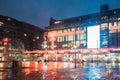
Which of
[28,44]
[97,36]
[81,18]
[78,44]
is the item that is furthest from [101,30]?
[28,44]

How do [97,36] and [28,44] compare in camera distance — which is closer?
[97,36]

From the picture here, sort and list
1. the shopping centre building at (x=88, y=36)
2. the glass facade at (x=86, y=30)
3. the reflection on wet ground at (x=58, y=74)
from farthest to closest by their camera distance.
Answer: the glass facade at (x=86, y=30), the shopping centre building at (x=88, y=36), the reflection on wet ground at (x=58, y=74)

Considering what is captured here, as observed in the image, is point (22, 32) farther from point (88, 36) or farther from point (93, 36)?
point (93, 36)

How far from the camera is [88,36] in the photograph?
133m

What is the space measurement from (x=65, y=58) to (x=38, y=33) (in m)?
62.6

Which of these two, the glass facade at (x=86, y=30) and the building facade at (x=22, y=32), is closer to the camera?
the glass facade at (x=86, y=30)

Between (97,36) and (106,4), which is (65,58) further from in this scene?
(106,4)

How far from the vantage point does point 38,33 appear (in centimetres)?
18562

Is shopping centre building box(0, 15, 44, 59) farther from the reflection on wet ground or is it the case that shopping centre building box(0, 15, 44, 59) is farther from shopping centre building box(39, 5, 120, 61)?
the reflection on wet ground

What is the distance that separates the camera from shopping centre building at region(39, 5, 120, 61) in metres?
117

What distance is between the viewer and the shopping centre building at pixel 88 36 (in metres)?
117

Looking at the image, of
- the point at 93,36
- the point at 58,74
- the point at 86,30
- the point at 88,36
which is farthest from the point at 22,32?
the point at 58,74

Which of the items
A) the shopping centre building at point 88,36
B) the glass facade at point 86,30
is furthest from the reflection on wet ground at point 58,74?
the glass facade at point 86,30

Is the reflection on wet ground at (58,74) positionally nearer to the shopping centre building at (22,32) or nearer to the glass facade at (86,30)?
the glass facade at (86,30)
